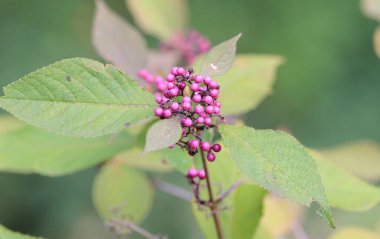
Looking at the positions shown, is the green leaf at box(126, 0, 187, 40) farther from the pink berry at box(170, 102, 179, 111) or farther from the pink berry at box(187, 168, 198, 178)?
the pink berry at box(170, 102, 179, 111)

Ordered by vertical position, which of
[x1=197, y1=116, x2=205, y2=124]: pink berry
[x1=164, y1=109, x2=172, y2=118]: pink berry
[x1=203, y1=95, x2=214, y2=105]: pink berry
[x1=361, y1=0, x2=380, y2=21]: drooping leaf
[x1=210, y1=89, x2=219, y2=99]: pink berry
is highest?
[x1=361, y1=0, x2=380, y2=21]: drooping leaf

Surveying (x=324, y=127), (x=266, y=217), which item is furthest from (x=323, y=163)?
(x=324, y=127)

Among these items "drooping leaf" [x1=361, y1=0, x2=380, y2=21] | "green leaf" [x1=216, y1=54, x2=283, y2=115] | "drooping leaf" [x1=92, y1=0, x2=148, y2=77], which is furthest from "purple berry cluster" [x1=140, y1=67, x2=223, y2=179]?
"drooping leaf" [x1=361, y1=0, x2=380, y2=21]

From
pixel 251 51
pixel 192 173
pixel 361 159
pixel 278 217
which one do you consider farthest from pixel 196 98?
pixel 251 51

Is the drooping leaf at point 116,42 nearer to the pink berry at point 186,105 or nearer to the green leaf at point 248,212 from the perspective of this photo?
the green leaf at point 248,212

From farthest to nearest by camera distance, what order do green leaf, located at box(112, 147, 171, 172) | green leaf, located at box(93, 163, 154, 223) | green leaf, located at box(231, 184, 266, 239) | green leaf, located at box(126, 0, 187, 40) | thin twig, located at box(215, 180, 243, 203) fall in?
green leaf, located at box(126, 0, 187, 40) < green leaf, located at box(93, 163, 154, 223) < green leaf, located at box(112, 147, 171, 172) < green leaf, located at box(231, 184, 266, 239) < thin twig, located at box(215, 180, 243, 203)

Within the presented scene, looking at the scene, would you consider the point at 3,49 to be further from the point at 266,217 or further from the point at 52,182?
the point at 266,217

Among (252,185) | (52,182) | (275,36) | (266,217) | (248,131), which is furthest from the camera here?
(275,36)
